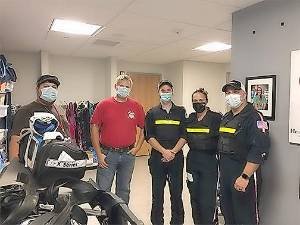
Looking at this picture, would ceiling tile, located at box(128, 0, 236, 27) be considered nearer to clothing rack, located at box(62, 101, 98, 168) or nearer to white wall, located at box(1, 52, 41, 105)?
clothing rack, located at box(62, 101, 98, 168)

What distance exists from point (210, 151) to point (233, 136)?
35 cm

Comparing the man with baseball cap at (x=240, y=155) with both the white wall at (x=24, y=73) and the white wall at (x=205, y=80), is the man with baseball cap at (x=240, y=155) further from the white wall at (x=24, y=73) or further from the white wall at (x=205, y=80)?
the white wall at (x=24, y=73)

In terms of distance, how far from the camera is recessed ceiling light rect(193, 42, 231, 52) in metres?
4.86

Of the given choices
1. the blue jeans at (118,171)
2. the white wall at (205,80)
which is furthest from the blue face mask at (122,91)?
the white wall at (205,80)

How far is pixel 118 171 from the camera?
8.99 feet

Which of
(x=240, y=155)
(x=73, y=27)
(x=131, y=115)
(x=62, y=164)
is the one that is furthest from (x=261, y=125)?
(x=73, y=27)

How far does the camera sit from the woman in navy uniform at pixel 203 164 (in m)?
2.62

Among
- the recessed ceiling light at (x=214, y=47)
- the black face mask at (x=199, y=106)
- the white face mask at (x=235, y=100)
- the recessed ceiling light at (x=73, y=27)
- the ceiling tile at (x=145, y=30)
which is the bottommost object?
the black face mask at (x=199, y=106)

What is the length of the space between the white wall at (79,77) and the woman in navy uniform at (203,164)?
167 inches

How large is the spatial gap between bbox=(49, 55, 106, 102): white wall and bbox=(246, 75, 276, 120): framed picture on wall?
4.37 metres

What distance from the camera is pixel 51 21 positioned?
141 inches

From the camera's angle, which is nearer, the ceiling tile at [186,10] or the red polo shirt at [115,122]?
the red polo shirt at [115,122]

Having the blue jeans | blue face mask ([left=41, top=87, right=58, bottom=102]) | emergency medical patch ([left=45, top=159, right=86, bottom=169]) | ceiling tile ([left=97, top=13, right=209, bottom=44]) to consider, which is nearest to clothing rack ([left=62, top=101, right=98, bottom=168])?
ceiling tile ([left=97, top=13, right=209, bottom=44])

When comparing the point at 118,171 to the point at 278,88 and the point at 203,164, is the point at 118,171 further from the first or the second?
the point at 278,88
